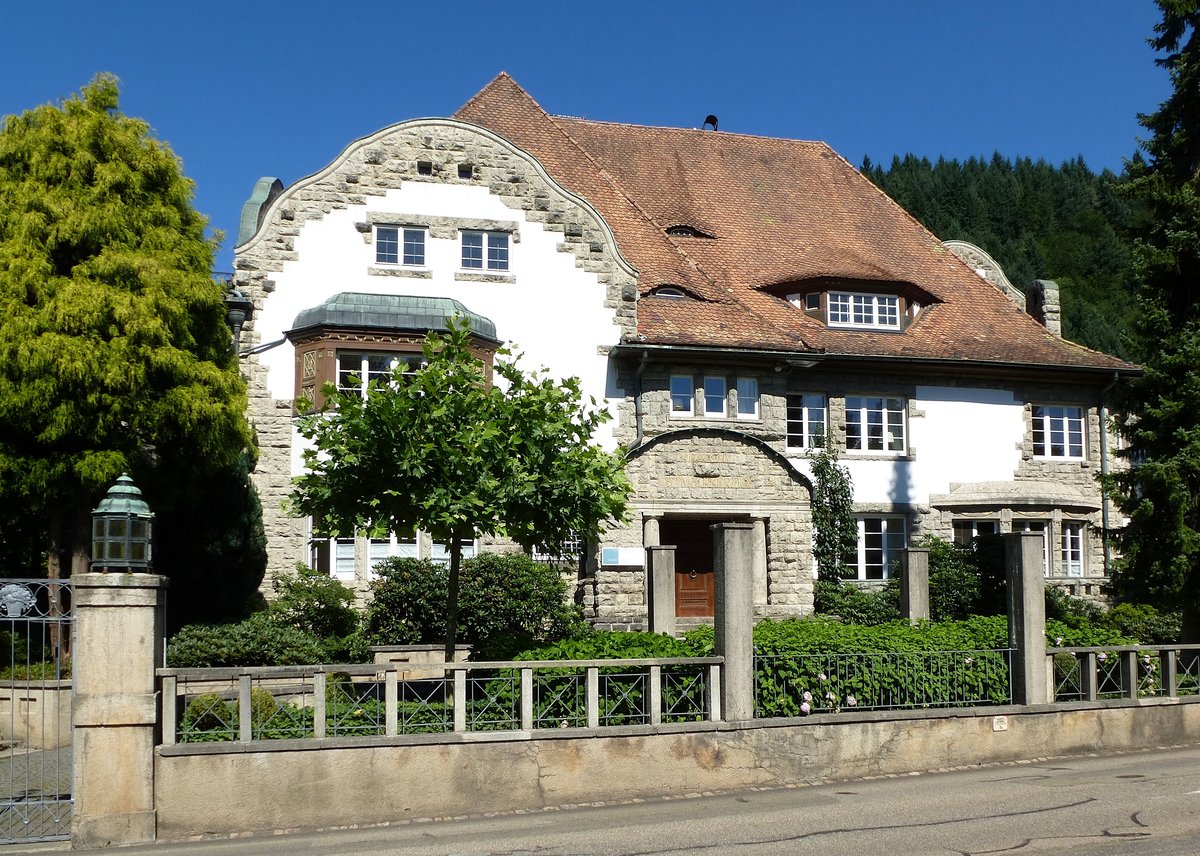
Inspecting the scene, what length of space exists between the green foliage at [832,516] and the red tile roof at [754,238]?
7.87 ft

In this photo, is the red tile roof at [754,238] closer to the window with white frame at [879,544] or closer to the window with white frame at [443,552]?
the window with white frame at [879,544]

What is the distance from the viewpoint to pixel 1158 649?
15266 millimetres

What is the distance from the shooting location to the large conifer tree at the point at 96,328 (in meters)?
16.0

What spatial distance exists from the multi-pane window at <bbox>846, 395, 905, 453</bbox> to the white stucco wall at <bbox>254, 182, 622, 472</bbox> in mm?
5369

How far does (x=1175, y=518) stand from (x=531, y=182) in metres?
12.9

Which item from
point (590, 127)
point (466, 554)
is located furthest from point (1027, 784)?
point (590, 127)

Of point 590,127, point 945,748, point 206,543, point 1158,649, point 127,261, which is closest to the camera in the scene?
point 945,748

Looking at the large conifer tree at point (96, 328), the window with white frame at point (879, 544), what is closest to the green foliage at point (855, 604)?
the window with white frame at point (879, 544)

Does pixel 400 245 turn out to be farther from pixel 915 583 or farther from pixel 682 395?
pixel 915 583

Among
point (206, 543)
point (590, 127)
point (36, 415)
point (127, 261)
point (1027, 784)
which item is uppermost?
point (590, 127)

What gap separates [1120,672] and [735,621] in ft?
19.0

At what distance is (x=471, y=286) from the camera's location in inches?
909

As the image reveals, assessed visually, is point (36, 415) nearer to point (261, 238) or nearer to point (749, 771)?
point (261, 238)

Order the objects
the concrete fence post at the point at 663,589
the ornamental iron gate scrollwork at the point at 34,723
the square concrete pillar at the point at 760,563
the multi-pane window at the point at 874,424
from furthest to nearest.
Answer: the multi-pane window at the point at 874,424 < the square concrete pillar at the point at 760,563 < the concrete fence post at the point at 663,589 < the ornamental iron gate scrollwork at the point at 34,723
